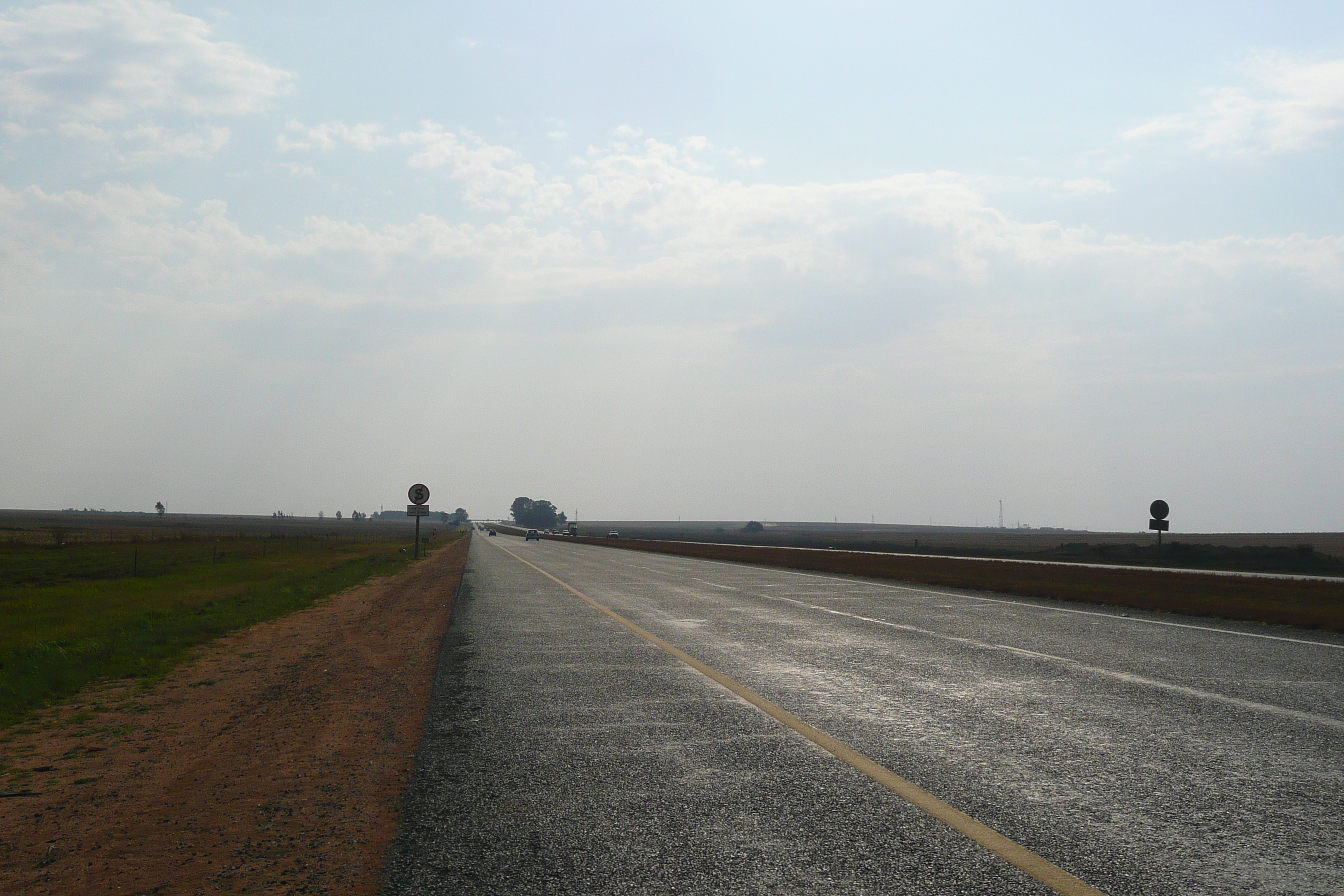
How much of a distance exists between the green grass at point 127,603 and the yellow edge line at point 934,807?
22.7 ft

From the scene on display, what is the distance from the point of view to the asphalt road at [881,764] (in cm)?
416

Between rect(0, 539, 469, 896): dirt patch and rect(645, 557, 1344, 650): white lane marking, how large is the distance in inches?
466

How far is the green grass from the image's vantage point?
11250 mm

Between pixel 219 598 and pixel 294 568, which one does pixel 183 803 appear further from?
pixel 294 568

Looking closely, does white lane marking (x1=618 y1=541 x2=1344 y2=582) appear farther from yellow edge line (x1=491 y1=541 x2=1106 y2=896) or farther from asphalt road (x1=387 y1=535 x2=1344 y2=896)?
yellow edge line (x1=491 y1=541 x2=1106 y2=896)

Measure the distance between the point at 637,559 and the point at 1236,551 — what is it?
30403 mm

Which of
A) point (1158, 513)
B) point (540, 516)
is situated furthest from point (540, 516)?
point (1158, 513)

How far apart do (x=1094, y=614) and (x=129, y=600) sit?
71.1 ft

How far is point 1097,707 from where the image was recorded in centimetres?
809

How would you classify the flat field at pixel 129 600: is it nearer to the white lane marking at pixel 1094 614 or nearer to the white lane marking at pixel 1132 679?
the white lane marking at pixel 1132 679

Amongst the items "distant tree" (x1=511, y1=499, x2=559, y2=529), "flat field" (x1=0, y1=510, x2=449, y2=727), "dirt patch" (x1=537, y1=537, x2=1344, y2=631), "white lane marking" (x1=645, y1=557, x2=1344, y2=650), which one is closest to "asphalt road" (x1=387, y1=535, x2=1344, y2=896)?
"white lane marking" (x1=645, y1=557, x2=1344, y2=650)

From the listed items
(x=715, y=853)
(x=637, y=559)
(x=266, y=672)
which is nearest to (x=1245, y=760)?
(x=715, y=853)

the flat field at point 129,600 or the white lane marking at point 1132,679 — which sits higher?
the white lane marking at point 1132,679

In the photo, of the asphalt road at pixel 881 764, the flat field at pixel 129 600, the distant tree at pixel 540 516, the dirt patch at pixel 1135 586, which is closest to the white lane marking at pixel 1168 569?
the dirt patch at pixel 1135 586
